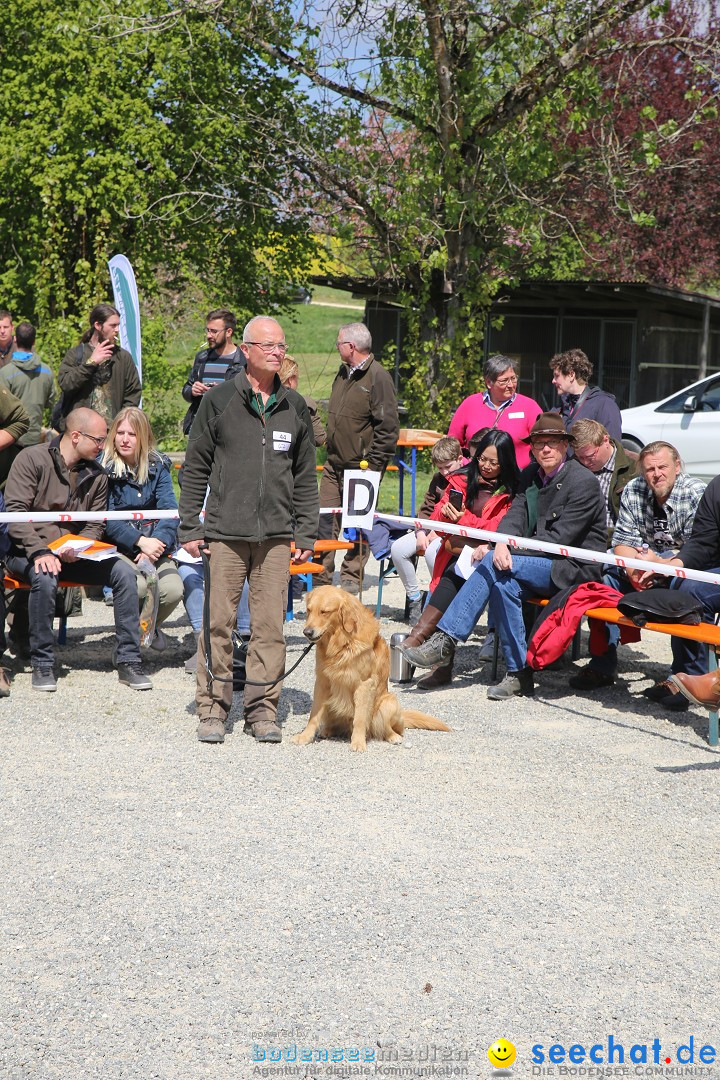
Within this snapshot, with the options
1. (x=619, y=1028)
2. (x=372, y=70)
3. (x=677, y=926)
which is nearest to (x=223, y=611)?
(x=677, y=926)

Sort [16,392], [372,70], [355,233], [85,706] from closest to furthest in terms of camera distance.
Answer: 1. [85,706]
2. [16,392]
3. [372,70]
4. [355,233]

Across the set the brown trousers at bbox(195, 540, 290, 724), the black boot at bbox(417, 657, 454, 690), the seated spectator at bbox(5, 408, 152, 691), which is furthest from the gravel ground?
the black boot at bbox(417, 657, 454, 690)

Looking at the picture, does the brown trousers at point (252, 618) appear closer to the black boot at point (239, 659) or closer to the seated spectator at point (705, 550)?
the black boot at point (239, 659)

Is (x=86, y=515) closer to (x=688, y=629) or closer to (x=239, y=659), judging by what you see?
(x=239, y=659)

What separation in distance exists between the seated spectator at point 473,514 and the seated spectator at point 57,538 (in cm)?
168

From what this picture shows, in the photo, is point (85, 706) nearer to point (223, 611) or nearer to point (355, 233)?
point (223, 611)

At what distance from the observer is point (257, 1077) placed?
117 inches

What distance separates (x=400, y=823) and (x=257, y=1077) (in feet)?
6.16

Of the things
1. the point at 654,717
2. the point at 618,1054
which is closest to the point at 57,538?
the point at 654,717

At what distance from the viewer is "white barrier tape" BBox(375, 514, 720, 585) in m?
6.23

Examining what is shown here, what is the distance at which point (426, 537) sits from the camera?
322 inches

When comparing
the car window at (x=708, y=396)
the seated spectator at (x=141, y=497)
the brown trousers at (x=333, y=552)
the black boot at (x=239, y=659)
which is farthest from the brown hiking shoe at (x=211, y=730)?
the car window at (x=708, y=396)

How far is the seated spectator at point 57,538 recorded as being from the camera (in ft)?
22.1

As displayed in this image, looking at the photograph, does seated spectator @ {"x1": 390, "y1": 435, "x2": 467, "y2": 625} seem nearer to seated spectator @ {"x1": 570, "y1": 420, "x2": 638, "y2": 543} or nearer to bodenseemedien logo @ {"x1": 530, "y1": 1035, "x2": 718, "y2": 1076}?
seated spectator @ {"x1": 570, "y1": 420, "x2": 638, "y2": 543}
